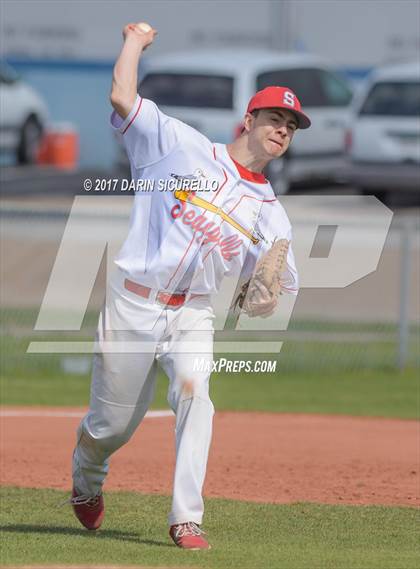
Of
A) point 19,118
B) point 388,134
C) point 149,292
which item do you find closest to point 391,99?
point 388,134

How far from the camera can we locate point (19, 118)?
82.7 feet

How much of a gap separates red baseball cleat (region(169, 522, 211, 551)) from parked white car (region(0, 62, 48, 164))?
18141 millimetres

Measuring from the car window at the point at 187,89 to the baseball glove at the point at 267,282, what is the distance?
15.6m

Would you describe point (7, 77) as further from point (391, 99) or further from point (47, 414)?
point (47, 414)

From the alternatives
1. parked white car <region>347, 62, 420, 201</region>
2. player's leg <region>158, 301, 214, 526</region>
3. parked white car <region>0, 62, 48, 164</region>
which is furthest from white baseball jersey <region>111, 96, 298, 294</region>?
parked white car <region>0, 62, 48, 164</region>

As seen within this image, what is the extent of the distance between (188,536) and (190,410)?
62cm

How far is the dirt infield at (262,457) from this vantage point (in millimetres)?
9391

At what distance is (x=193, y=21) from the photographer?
28344 mm

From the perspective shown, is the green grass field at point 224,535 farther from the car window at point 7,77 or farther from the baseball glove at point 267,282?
the car window at point 7,77

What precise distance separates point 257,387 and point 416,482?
510 cm

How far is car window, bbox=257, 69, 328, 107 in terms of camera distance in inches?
898

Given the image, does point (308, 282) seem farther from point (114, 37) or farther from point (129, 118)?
point (114, 37)

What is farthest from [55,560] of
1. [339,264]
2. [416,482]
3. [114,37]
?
[114,37]

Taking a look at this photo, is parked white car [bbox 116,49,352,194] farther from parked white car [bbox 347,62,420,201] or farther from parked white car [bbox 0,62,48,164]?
parked white car [bbox 0,62,48,164]
